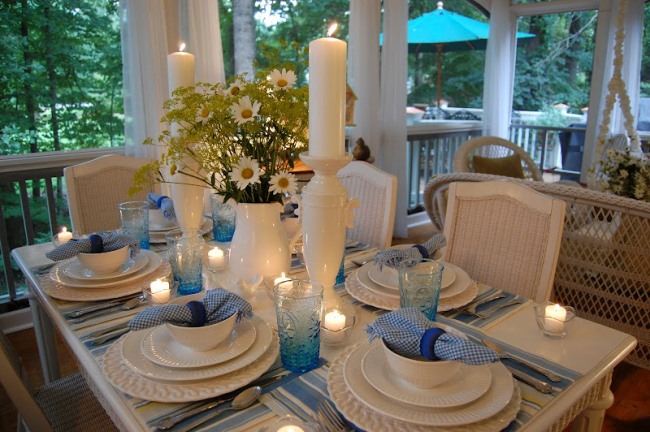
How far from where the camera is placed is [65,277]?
1.40 m

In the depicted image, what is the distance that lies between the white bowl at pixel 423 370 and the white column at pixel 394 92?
11.0 feet

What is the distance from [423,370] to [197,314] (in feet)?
1.45

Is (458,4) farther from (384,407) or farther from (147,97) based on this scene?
(384,407)

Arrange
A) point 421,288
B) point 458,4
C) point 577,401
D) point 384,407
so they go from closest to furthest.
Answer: point 384,407
point 577,401
point 421,288
point 458,4

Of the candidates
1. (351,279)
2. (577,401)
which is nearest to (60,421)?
(351,279)

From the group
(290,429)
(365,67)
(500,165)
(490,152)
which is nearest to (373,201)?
(290,429)

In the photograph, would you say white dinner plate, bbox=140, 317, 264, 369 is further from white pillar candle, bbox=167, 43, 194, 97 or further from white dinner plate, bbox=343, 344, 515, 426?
white pillar candle, bbox=167, 43, 194, 97

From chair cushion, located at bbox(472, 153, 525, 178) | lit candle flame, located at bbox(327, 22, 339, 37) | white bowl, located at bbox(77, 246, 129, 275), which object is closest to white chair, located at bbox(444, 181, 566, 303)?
lit candle flame, located at bbox(327, 22, 339, 37)

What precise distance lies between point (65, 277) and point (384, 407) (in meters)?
1.01

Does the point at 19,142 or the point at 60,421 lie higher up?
the point at 19,142

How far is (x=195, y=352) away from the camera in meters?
0.97

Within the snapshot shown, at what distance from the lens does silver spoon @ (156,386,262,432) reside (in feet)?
2.67

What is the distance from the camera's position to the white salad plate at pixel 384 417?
2.58ft

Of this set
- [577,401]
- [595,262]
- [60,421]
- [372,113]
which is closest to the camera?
[577,401]
